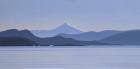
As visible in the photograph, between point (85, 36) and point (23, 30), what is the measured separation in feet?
1.34

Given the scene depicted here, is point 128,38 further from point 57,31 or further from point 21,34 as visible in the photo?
point 21,34

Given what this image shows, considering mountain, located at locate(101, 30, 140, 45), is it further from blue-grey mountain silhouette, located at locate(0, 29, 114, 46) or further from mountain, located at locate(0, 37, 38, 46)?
mountain, located at locate(0, 37, 38, 46)

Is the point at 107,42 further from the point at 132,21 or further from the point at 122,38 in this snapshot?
the point at 132,21

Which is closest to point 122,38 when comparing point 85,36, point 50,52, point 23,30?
point 85,36

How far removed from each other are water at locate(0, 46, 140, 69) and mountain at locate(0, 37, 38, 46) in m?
0.03

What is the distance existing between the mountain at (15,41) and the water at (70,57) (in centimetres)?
3

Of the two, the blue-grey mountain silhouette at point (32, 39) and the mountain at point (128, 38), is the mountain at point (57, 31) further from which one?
the mountain at point (128, 38)

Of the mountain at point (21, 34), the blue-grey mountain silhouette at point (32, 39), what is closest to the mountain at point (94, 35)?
the blue-grey mountain silhouette at point (32, 39)

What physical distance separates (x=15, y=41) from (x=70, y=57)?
379 mm

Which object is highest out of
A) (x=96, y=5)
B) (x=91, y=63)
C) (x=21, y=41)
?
(x=96, y=5)

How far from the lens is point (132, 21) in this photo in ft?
5.06

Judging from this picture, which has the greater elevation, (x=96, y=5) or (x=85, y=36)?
(x=96, y=5)

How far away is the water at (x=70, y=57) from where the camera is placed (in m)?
1.52

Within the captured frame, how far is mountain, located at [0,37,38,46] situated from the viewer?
5.21 ft
